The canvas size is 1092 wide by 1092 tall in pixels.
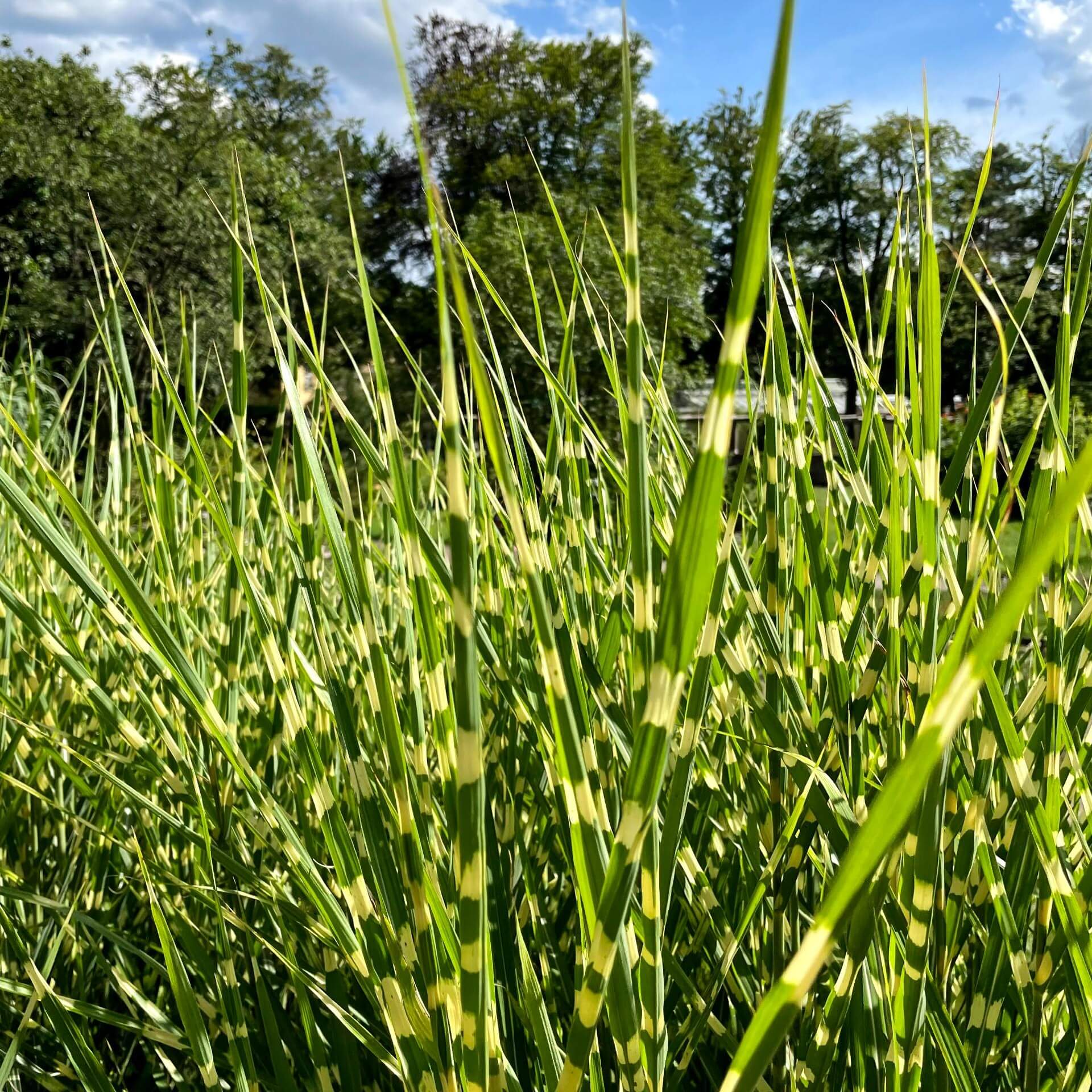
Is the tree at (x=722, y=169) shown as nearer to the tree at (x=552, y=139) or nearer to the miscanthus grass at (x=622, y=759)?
the tree at (x=552, y=139)

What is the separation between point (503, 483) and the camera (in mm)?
309

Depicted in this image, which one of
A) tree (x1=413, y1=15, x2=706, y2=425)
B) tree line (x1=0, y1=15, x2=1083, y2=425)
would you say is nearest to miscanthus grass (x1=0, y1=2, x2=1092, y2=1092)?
tree line (x1=0, y1=15, x2=1083, y2=425)

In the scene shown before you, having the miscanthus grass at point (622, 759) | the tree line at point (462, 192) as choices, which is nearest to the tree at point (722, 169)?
the tree line at point (462, 192)

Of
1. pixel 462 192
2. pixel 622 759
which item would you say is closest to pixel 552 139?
pixel 462 192

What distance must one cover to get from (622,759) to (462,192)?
65.7 ft

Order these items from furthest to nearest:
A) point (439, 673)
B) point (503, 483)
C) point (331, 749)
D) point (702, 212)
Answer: point (702, 212)
point (331, 749)
point (439, 673)
point (503, 483)

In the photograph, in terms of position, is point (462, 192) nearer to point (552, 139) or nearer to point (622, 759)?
point (552, 139)

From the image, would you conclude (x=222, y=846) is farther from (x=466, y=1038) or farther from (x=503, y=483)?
(x=503, y=483)

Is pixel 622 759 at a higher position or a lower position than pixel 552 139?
lower

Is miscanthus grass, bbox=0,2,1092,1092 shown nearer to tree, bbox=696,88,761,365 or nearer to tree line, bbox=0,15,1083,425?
tree line, bbox=0,15,1083,425

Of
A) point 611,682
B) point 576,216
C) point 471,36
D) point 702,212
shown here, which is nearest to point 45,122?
point 576,216

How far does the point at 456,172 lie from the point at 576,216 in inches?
155

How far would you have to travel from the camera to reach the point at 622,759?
1.97ft

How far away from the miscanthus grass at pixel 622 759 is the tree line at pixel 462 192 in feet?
24.5
